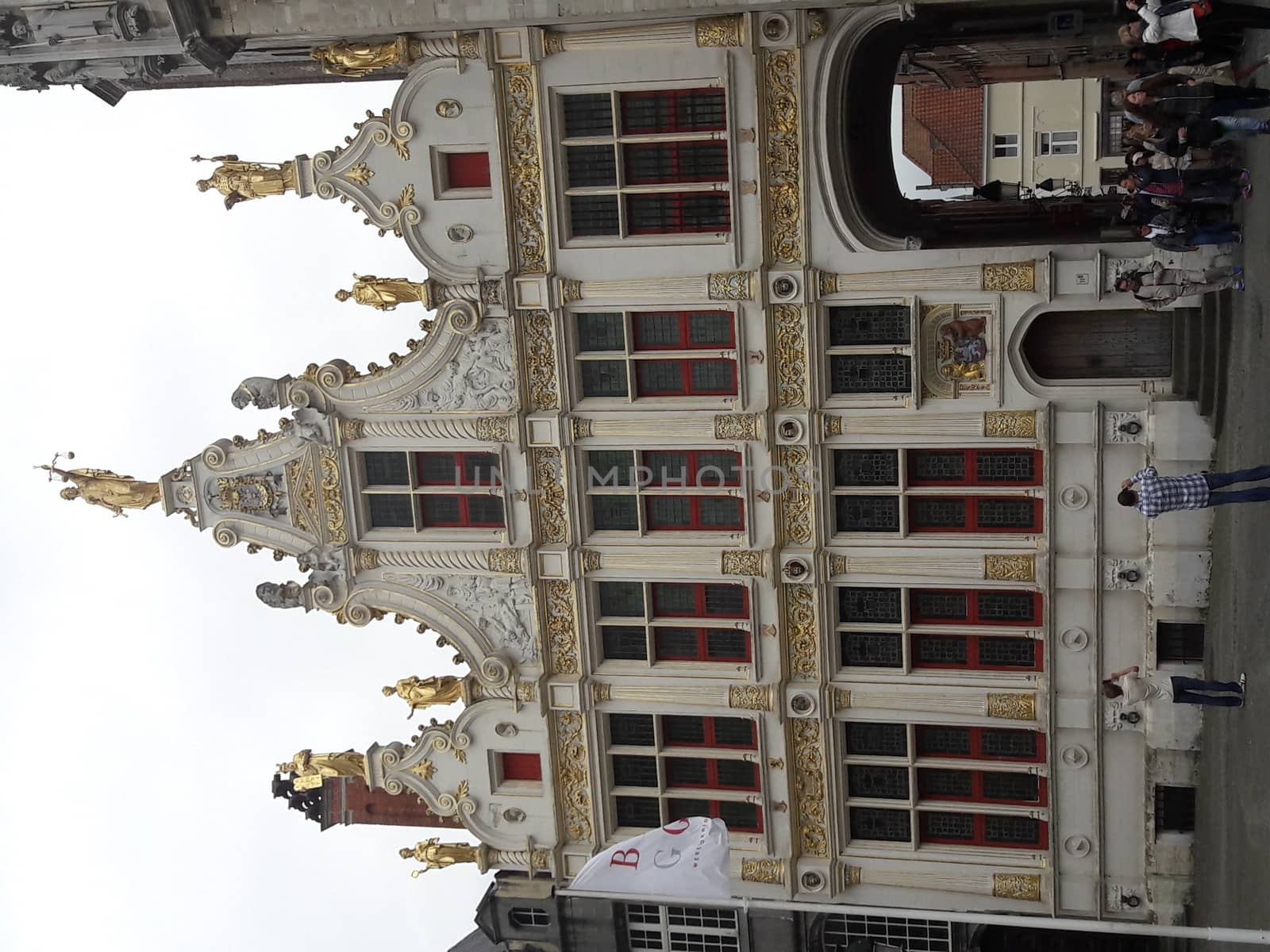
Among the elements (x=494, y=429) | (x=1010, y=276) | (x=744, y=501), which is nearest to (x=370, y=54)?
(x=494, y=429)

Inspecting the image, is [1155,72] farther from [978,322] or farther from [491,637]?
[491,637]

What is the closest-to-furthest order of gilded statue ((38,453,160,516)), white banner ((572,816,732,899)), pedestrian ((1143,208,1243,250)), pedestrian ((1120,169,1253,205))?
pedestrian ((1120,169,1253,205)) → pedestrian ((1143,208,1243,250)) → white banner ((572,816,732,899)) → gilded statue ((38,453,160,516))

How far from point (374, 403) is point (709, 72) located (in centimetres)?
974

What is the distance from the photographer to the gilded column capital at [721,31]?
→ 24328mm

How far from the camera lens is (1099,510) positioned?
81.6ft

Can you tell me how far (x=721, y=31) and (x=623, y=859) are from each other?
49.5 ft

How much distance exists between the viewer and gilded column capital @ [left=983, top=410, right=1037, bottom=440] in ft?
82.0

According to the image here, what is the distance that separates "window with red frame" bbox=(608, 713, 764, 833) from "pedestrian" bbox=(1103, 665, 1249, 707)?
796 cm

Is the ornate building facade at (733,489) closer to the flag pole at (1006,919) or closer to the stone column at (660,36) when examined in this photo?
the stone column at (660,36)

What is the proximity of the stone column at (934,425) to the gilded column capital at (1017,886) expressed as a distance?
357 inches

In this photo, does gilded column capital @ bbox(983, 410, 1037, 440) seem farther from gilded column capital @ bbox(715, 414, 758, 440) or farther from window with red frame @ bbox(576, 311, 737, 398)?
window with red frame @ bbox(576, 311, 737, 398)

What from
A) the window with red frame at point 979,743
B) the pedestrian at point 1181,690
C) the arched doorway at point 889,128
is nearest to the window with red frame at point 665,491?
the arched doorway at point 889,128

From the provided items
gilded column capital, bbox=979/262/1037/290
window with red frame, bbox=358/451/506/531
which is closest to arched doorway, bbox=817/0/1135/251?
gilded column capital, bbox=979/262/1037/290

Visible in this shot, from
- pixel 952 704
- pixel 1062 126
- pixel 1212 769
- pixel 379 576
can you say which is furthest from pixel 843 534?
pixel 1062 126
